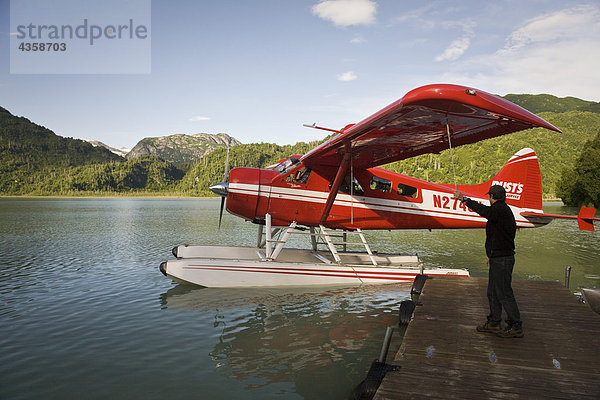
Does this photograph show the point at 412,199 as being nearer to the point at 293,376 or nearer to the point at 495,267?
the point at 495,267

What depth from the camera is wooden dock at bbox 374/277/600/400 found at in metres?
3.02

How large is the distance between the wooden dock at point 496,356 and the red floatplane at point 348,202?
3227 mm

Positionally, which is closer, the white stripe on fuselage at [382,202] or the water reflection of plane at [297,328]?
the water reflection of plane at [297,328]

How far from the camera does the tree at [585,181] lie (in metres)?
45.3

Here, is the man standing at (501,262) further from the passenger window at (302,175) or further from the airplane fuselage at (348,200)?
the passenger window at (302,175)

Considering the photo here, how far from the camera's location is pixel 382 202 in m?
9.73

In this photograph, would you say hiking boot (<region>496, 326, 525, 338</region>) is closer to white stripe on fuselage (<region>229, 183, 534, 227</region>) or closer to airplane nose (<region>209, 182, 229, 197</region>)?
white stripe on fuselage (<region>229, 183, 534, 227</region>)

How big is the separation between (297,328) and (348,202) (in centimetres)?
426

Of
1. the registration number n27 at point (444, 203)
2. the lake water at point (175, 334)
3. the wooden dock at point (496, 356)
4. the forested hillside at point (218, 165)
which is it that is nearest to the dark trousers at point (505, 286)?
the wooden dock at point (496, 356)

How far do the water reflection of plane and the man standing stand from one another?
173 centimetres

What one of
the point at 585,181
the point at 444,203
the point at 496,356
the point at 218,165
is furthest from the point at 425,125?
the point at 218,165

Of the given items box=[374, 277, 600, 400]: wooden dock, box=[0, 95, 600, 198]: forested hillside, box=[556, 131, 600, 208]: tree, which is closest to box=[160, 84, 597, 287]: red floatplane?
box=[374, 277, 600, 400]: wooden dock

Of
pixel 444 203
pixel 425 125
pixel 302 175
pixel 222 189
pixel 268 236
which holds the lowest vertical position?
pixel 268 236

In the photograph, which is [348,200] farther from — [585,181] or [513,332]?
[585,181]
